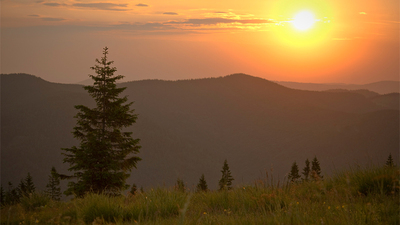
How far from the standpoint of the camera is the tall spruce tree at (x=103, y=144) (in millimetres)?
15914

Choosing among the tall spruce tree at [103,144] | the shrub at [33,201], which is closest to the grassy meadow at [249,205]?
the shrub at [33,201]

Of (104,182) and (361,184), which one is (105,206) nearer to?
(361,184)

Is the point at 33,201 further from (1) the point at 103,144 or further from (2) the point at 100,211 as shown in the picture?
(1) the point at 103,144

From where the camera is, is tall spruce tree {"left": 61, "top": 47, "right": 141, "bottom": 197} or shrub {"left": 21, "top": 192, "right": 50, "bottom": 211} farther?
tall spruce tree {"left": 61, "top": 47, "right": 141, "bottom": 197}

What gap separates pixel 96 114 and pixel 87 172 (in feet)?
12.5

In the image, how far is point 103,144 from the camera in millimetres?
16359

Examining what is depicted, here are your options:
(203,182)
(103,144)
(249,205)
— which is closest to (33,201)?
(249,205)

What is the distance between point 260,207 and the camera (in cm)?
486

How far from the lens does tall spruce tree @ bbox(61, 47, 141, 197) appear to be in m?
15.9

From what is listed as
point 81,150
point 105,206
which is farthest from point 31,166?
point 105,206

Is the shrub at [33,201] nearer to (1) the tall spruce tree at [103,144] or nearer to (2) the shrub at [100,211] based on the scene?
(2) the shrub at [100,211]

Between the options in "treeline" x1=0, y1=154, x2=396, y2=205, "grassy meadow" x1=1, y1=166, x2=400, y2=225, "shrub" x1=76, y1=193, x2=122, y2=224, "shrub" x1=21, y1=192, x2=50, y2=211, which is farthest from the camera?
"shrub" x1=21, y1=192, x2=50, y2=211

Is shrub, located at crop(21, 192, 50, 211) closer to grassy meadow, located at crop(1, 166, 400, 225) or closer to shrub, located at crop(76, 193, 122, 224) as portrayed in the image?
grassy meadow, located at crop(1, 166, 400, 225)

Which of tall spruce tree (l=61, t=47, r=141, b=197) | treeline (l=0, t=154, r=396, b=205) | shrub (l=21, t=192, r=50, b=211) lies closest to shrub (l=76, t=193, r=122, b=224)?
treeline (l=0, t=154, r=396, b=205)
